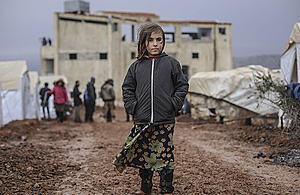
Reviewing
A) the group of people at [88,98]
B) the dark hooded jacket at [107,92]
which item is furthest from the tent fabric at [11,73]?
the dark hooded jacket at [107,92]

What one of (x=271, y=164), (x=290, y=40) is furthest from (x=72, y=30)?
(x=271, y=164)

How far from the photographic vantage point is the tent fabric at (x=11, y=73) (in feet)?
40.0

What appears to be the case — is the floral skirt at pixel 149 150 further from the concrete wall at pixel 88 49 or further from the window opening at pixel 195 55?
the window opening at pixel 195 55

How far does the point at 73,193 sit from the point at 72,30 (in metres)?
26.9

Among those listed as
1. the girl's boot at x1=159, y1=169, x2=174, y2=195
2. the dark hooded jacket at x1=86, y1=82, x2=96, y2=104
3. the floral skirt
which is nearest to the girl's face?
the floral skirt

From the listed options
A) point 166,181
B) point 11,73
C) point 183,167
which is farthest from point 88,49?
point 166,181

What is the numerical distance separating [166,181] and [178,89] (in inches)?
36.5

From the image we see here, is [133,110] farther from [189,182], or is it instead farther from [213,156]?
[213,156]

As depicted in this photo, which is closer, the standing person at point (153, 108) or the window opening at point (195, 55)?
the standing person at point (153, 108)

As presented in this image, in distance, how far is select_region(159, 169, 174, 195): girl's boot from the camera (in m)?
3.03

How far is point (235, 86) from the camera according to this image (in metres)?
10.7

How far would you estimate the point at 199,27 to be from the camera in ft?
107

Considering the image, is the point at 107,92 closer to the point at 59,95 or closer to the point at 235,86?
the point at 59,95

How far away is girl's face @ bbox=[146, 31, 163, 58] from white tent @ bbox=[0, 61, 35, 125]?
9567 mm
